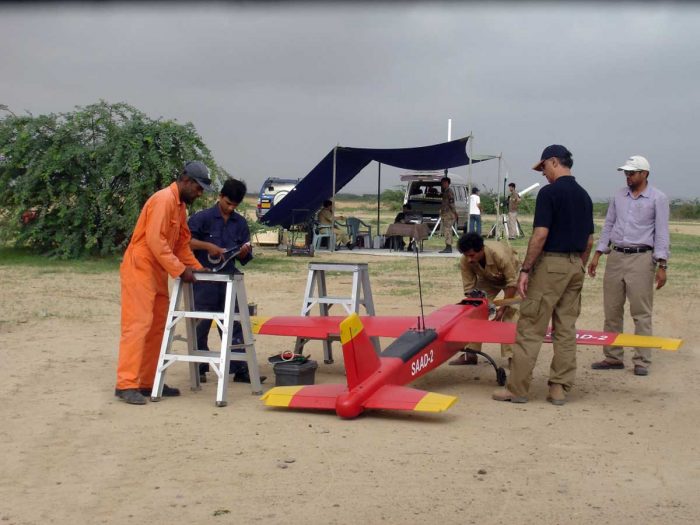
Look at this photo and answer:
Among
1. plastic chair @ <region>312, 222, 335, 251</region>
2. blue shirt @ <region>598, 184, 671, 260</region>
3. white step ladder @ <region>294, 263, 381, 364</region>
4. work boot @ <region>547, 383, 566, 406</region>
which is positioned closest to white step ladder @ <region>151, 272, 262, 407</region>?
white step ladder @ <region>294, 263, 381, 364</region>

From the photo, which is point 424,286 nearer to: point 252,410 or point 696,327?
point 696,327

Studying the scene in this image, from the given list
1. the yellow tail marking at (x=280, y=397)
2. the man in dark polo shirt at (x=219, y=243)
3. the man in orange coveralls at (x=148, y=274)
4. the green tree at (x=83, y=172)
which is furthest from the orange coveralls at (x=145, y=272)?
the green tree at (x=83, y=172)

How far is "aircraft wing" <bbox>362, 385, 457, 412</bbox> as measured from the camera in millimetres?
5934

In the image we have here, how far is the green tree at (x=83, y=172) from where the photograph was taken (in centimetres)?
1744

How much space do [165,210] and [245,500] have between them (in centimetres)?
291

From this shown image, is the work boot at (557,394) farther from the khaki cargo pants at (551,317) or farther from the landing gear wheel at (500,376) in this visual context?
the landing gear wheel at (500,376)

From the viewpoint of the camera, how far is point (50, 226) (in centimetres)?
1811

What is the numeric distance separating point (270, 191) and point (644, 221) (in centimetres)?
2549

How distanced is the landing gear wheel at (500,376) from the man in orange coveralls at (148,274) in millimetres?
2897

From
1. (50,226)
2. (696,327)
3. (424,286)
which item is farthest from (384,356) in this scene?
(50,226)

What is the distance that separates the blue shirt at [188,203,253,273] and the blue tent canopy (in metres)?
13.5

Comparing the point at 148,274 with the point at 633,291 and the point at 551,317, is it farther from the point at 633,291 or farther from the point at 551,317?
the point at 633,291

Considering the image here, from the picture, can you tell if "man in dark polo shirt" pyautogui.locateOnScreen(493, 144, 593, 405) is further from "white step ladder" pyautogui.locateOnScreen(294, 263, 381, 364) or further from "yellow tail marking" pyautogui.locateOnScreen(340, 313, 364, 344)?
"white step ladder" pyautogui.locateOnScreen(294, 263, 381, 364)

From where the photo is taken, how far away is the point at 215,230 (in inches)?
302
